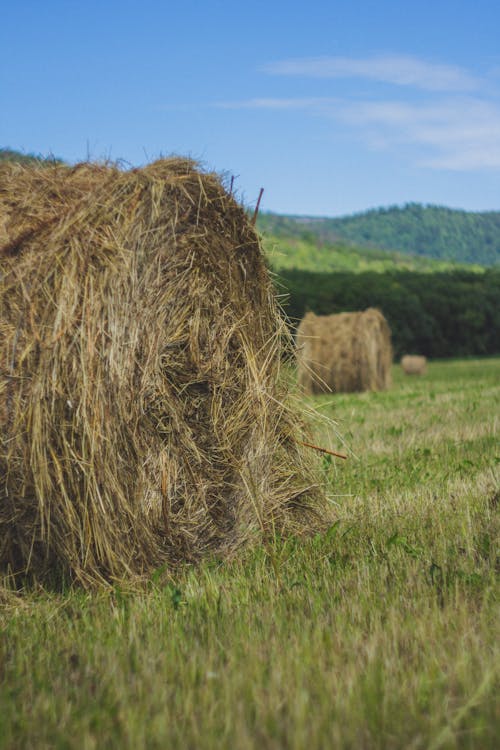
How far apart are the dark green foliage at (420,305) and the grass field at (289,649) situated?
1689 inches

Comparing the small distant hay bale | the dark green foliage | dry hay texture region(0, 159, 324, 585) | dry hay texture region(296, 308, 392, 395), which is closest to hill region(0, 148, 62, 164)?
dry hay texture region(0, 159, 324, 585)

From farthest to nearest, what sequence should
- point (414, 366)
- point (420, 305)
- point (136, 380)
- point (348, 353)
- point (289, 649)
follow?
point (420, 305), point (414, 366), point (348, 353), point (136, 380), point (289, 649)

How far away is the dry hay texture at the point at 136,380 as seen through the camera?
452 centimetres

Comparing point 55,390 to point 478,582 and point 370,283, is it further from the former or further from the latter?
point 370,283

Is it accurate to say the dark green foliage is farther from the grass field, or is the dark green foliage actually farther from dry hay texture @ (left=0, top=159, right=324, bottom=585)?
the grass field

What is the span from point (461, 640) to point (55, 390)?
2.35 m

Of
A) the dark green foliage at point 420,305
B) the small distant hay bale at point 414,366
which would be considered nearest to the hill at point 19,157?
the small distant hay bale at point 414,366

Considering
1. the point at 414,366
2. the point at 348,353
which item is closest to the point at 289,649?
the point at 348,353

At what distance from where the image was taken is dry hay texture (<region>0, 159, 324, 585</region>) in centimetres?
452

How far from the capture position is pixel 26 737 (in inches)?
113

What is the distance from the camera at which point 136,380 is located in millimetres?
4781

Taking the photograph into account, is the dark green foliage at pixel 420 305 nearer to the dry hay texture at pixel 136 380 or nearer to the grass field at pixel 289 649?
the dry hay texture at pixel 136 380

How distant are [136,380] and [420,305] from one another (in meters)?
48.7

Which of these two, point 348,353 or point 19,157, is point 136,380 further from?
point 348,353
